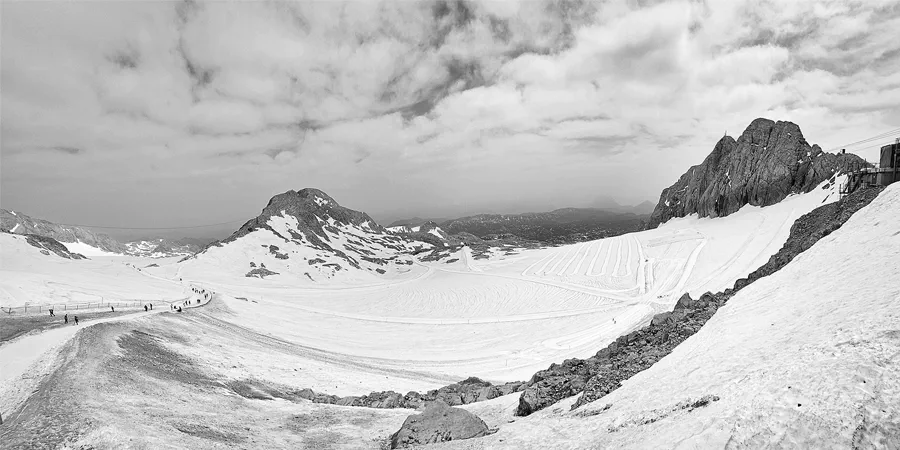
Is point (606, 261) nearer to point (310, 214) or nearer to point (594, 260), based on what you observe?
point (594, 260)

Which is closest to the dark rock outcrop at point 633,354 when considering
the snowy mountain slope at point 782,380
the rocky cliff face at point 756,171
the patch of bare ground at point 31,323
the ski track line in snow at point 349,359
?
the snowy mountain slope at point 782,380

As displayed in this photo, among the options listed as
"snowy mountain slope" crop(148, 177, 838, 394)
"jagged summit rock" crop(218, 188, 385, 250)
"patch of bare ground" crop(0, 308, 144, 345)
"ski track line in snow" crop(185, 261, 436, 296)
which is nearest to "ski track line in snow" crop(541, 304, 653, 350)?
"snowy mountain slope" crop(148, 177, 838, 394)

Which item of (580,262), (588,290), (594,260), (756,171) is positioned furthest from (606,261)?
(756,171)

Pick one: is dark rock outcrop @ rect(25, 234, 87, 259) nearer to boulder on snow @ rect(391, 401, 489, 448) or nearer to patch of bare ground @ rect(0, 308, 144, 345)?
patch of bare ground @ rect(0, 308, 144, 345)

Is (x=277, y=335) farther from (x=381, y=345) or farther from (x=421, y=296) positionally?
(x=421, y=296)

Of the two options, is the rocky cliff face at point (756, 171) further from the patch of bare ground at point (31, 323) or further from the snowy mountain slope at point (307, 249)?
the patch of bare ground at point (31, 323)
